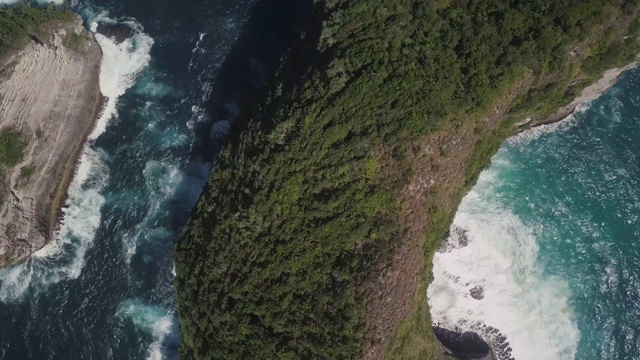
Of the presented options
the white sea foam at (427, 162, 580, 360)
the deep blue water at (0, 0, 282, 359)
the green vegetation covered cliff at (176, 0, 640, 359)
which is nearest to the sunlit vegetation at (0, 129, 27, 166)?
the deep blue water at (0, 0, 282, 359)

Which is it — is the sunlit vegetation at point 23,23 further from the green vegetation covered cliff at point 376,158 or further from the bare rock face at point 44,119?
the green vegetation covered cliff at point 376,158

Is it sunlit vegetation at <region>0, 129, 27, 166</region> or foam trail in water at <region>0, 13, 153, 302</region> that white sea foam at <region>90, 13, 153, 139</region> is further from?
sunlit vegetation at <region>0, 129, 27, 166</region>

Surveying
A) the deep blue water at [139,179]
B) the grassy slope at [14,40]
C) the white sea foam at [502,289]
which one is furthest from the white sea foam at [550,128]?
the grassy slope at [14,40]

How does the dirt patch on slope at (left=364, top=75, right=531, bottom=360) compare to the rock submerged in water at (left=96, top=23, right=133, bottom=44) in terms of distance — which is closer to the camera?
the dirt patch on slope at (left=364, top=75, right=531, bottom=360)

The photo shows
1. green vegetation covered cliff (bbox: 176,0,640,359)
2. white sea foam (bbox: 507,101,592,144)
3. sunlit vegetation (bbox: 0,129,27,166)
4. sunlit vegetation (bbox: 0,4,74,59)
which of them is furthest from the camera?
white sea foam (bbox: 507,101,592,144)

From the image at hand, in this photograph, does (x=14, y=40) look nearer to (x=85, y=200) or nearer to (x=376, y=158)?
(x=85, y=200)
